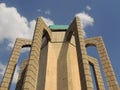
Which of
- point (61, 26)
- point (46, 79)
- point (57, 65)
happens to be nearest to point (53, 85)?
point (46, 79)

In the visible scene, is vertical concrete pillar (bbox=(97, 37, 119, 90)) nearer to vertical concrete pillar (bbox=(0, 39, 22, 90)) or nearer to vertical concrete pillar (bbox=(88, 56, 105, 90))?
vertical concrete pillar (bbox=(88, 56, 105, 90))

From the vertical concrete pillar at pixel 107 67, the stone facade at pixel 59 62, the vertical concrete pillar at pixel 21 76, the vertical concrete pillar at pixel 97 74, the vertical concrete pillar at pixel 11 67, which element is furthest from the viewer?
the vertical concrete pillar at pixel 21 76

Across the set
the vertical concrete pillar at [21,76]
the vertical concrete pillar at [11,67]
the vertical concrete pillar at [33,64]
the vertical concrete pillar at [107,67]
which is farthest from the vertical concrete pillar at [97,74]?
the vertical concrete pillar at [11,67]

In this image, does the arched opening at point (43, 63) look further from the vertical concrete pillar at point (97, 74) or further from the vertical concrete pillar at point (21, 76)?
the vertical concrete pillar at point (97, 74)

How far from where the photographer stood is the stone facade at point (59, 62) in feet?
36.7

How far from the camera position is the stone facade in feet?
36.7

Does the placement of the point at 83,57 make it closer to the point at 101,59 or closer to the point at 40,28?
the point at 101,59

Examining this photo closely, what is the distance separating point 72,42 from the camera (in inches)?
602

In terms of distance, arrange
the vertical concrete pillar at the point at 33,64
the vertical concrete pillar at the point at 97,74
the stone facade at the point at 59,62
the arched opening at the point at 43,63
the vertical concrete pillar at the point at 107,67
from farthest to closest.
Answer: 1. the vertical concrete pillar at the point at 97,74
2. the arched opening at the point at 43,63
3. the vertical concrete pillar at the point at 107,67
4. the stone facade at the point at 59,62
5. the vertical concrete pillar at the point at 33,64

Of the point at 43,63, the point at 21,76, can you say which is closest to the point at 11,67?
the point at 43,63

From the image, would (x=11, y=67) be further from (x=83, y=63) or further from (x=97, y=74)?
(x=97, y=74)

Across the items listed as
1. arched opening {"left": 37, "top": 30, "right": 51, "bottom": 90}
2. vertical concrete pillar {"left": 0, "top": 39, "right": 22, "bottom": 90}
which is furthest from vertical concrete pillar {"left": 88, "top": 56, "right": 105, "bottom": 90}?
vertical concrete pillar {"left": 0, "top": 39, "right": 22, "bottom": 90}

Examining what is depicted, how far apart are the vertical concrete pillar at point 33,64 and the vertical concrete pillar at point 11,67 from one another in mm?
2651

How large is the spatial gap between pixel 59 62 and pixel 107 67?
336cm
